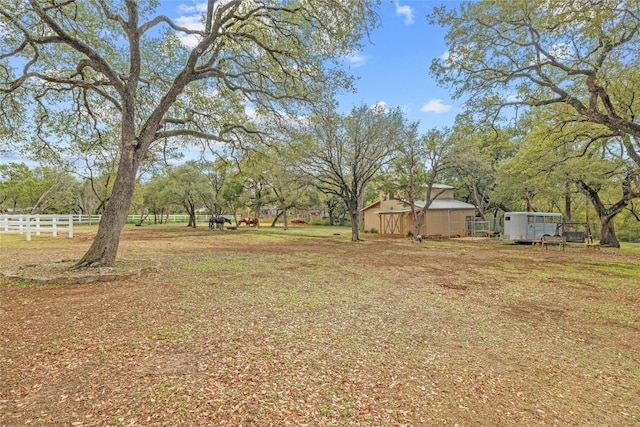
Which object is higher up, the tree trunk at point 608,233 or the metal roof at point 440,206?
the metal roof at point 440,206

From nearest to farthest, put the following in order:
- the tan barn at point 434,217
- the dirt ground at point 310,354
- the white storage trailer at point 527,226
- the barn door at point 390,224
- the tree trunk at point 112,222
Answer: the dirt ground at point 310,354, the tree trunk at point 112,222, the white storage trailer at point 527,226, the tan barn at point 434,217, the barn door at point 390,224

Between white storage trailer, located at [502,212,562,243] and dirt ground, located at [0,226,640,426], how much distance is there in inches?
563

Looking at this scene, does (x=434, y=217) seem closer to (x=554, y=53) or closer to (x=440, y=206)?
(x=440, y=206)

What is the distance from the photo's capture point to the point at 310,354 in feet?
12.0

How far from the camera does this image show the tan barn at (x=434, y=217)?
25.6 metres

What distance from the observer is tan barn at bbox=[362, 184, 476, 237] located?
25594 mm

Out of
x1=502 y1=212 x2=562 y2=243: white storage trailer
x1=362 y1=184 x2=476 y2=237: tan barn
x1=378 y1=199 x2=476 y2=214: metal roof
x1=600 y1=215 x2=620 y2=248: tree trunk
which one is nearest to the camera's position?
x1=600 y1=215 x2=620 y2=248: tree trunk

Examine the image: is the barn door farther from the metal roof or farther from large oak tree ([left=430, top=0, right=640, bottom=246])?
large oak tree ([left=430, top=0, right=640, bottom=246])

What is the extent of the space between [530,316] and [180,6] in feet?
38.0

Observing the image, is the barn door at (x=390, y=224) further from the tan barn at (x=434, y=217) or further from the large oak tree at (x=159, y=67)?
the large oak tree at (x=159, y=67)

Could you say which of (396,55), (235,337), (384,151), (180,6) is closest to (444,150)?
(384,151)

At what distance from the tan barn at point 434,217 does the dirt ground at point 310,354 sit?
1825 centimetres

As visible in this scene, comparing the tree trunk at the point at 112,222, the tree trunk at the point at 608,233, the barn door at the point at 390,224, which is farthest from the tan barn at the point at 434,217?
the tree trunk at the point at 112,222

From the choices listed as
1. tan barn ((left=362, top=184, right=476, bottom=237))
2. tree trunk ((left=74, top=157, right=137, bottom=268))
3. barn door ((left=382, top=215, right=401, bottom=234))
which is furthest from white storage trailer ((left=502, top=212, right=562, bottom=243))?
tree trunk ((left=74, top=157, right=137, bottom=268))
